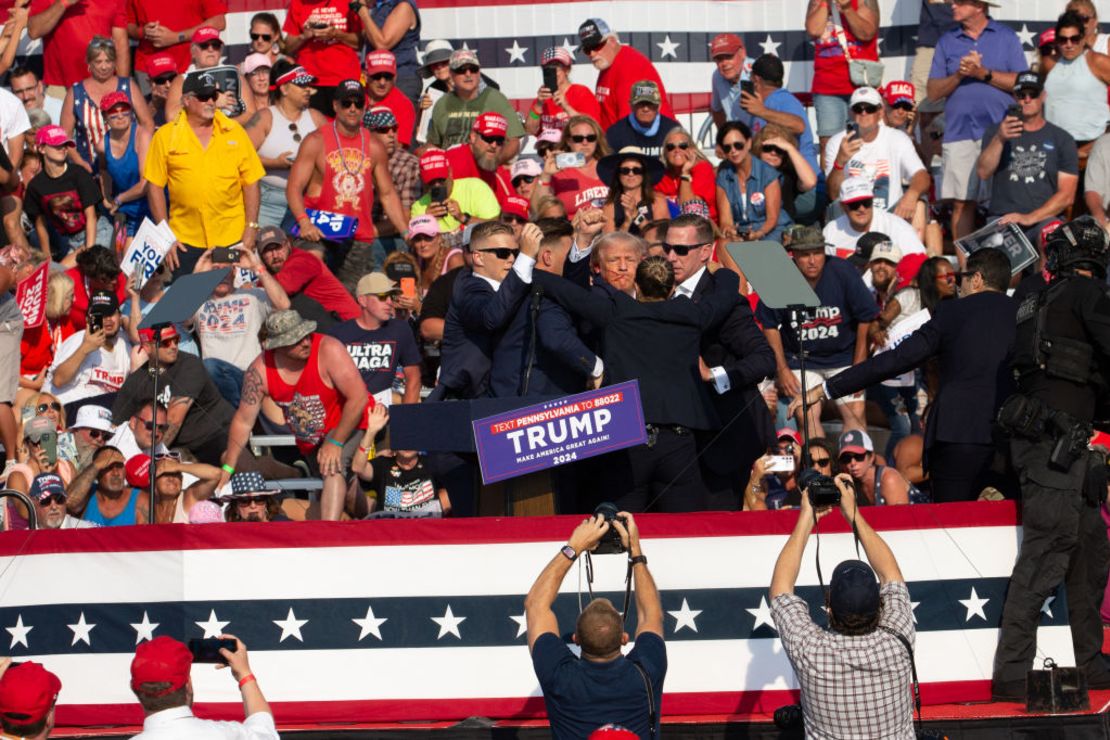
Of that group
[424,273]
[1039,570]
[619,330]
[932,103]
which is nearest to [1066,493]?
[1039,570]

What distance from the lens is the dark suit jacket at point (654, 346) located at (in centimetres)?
950

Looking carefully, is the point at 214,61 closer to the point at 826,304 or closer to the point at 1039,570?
the point at 826,304

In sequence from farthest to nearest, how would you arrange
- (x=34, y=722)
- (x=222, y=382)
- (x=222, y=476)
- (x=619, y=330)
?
(x=222, y=382) < (x=222, y=476) < (x=619, y=330) < (x=34, y=722)

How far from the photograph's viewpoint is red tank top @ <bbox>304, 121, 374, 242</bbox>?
47.5 feet

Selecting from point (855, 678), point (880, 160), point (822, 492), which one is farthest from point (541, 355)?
point (880, 160)

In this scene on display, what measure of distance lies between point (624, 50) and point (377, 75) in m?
2.24

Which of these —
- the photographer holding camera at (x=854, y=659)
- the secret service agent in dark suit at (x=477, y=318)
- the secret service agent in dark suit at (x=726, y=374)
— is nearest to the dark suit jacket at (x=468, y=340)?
the secret service agent in dark suit at (x=477, y=318)

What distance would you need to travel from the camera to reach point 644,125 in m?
15.2

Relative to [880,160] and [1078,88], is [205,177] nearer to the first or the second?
[880,160]

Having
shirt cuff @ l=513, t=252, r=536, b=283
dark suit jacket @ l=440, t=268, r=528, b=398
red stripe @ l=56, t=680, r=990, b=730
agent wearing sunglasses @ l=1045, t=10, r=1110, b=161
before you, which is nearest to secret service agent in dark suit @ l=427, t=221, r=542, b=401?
dark suit jacket @ l=440, t=268, r=528, b=398

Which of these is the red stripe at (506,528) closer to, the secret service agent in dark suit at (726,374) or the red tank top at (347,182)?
the secret service agent in dark suit at (726,374)

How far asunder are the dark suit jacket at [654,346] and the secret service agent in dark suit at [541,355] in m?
0.11

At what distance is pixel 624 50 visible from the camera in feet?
54.1

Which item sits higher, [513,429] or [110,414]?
[513,429]
